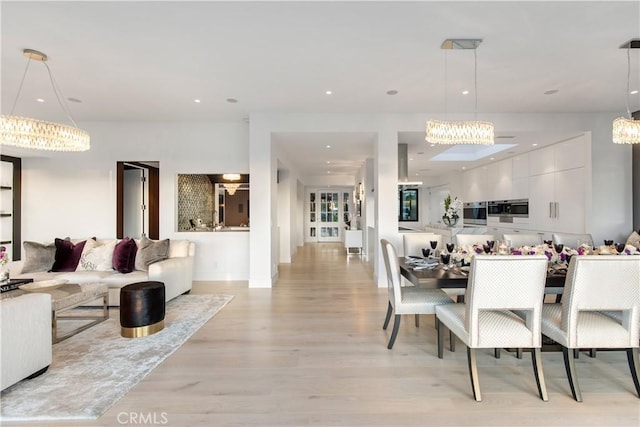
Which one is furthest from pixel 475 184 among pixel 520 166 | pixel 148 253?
pixel 148 253

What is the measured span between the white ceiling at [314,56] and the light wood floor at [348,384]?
2944mm

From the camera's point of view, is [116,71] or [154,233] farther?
[154,233]

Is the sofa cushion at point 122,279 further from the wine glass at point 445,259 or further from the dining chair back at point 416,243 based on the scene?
the wine glass at point 445,259

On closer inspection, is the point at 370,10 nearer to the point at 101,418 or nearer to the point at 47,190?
the point at 101,418

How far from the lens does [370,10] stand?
2.49 meters

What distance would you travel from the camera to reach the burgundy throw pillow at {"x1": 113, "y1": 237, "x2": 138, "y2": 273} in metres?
4.25

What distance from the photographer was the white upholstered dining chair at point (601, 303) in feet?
6.67

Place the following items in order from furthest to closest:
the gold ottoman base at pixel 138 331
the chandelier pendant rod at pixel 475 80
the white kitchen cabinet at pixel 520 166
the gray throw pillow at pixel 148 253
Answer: the white kitchen cabinet at pixel 520 166 → the gray throw pillow at pixel 148 253 → the chandelier pendant rod at pixel 475 80 → the gold ottoman base at pixel 138 331

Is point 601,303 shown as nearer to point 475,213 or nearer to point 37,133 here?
point 37,133

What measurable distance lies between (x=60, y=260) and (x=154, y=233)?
1896mm

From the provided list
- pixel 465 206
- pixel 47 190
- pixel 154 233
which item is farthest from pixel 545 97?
pixel 47 190

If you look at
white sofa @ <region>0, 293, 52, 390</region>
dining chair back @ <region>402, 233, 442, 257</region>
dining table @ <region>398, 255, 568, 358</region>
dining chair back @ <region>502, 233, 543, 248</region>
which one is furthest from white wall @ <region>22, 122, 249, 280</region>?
dining chair back @ <region>502, 233, 543, 248</region>
